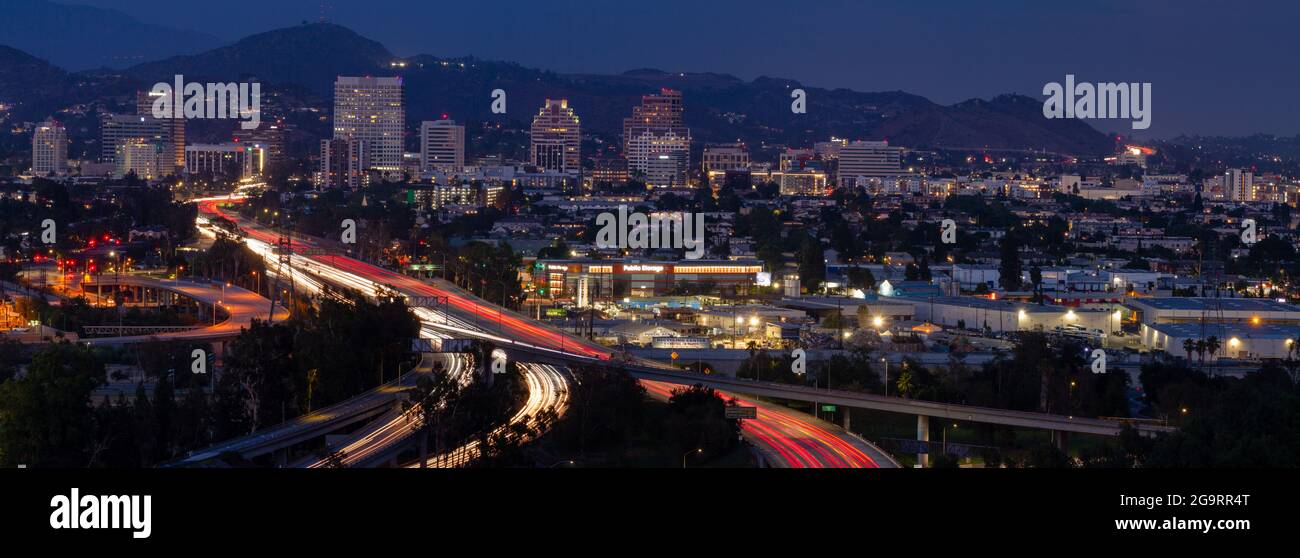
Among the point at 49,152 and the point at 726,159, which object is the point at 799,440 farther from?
the point at 726,159

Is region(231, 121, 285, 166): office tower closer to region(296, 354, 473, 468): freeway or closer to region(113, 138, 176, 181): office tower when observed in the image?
region(113, 138, 176, 181): office tower

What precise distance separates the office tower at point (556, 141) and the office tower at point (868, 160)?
1741 centimetres

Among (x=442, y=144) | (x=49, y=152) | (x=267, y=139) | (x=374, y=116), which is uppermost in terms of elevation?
(x=374, y=116)

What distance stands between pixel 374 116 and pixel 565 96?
2543 inches

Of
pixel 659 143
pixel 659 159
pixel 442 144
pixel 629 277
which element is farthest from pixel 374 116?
pixel 629 277

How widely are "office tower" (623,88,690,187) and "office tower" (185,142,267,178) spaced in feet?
74.5

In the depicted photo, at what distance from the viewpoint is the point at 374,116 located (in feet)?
356

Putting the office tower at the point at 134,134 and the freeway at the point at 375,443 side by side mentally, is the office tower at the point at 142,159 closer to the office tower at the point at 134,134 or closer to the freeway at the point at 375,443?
the office tower at the point at 134,134

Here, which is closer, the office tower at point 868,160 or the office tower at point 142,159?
the office tower at point 142,159

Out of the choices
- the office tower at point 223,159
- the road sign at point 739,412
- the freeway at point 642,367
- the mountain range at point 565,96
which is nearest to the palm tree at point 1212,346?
the freeway at point 642,367

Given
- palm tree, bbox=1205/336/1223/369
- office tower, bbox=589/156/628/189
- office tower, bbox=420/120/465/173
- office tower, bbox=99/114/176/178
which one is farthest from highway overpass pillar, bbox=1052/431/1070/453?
office tower, bbox=99/114/176/178

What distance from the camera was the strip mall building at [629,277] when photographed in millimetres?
33875

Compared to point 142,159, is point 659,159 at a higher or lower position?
higher
